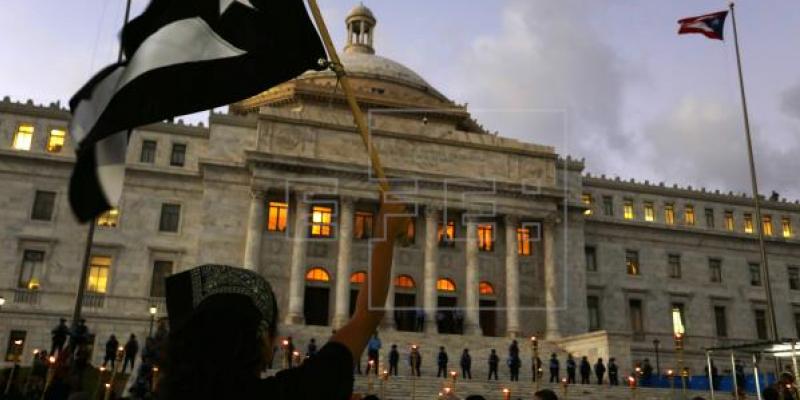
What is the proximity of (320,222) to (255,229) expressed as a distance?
4.06 metres

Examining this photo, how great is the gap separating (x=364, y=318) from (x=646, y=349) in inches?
1873

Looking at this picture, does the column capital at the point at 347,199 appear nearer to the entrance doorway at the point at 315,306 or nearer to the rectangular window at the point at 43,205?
the entrance doorway at the point at 315,306

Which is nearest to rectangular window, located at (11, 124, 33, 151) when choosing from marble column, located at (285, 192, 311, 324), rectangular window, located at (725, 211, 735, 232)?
marble column, located at (285, 192, 311, 324)

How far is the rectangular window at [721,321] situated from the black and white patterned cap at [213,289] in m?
55.8

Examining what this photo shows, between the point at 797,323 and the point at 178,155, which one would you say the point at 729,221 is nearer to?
the point at 797,323

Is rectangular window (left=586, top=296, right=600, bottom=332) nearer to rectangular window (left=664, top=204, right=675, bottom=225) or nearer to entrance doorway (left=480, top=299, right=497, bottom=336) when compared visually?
entrance doorway (left=480, top=299, right=497, bottom=336)

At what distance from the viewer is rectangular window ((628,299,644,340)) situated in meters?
50.2

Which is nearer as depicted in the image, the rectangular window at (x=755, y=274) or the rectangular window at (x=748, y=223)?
the rectangular window at (x=755, y=274)

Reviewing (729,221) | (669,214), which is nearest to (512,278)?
(669,214)

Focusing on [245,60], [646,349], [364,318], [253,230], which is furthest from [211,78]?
[646,349]

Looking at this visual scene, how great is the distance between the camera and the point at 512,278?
43969 millimetres

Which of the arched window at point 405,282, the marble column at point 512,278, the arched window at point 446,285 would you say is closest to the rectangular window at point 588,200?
the marble column at point 512,278

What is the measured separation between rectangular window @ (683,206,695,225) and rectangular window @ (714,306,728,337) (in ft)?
22.5

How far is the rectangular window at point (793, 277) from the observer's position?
185ft
